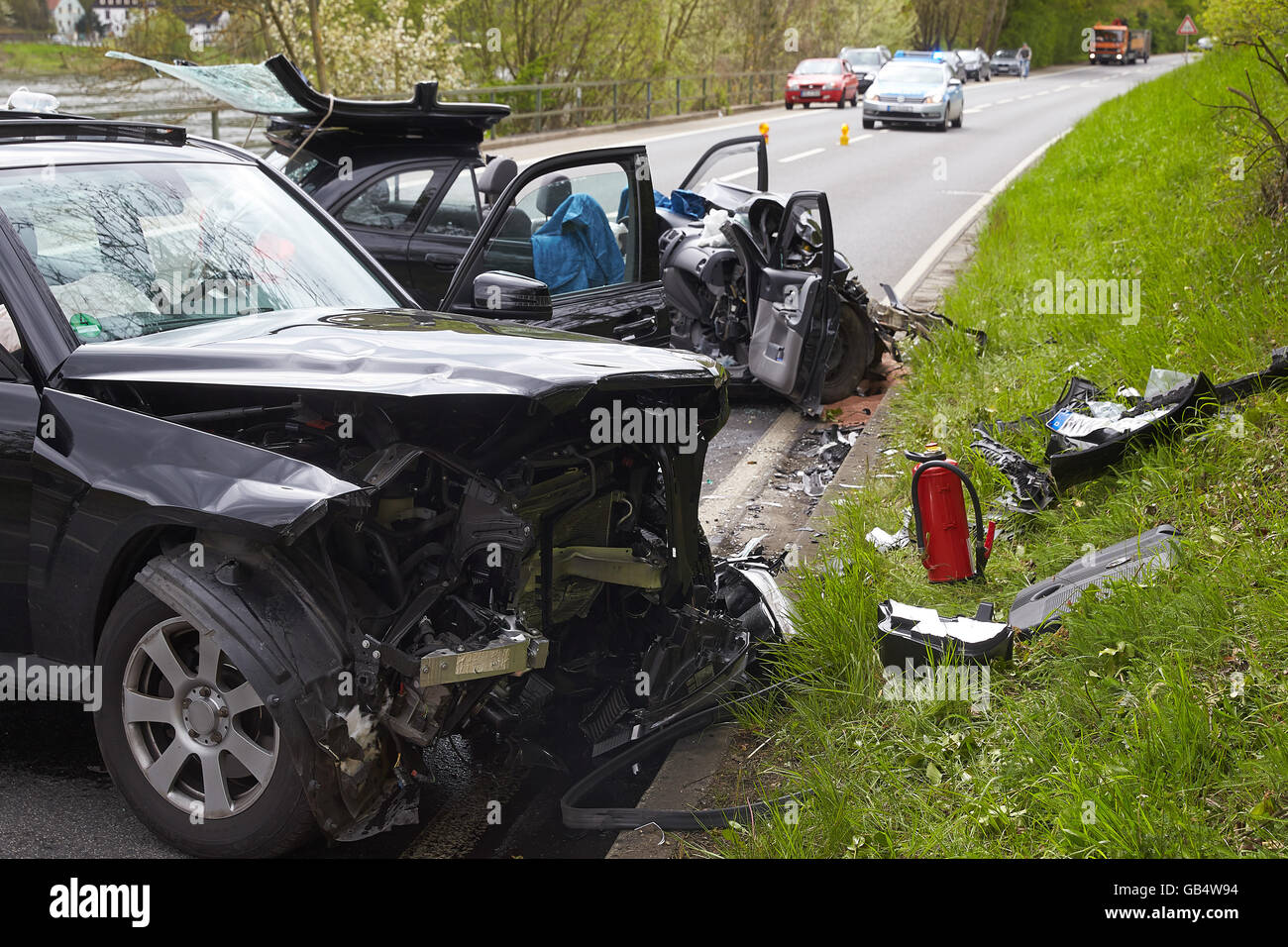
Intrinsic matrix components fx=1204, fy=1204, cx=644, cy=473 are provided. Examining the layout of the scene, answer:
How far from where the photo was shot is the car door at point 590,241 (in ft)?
18.5

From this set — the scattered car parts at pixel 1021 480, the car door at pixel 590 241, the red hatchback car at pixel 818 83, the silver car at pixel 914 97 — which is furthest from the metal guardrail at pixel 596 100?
the scattered car parts at pixel 1021 480

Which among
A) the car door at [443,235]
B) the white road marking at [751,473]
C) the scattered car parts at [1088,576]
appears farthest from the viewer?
the car door at [443,235]

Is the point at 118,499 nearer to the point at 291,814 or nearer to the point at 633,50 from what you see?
the point at 291,814

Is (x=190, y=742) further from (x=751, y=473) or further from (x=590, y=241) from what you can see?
(x=751, y=473)

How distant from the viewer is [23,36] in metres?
20.5

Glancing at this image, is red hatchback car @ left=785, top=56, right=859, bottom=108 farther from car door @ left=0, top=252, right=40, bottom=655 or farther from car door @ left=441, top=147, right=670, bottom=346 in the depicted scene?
car door @ left=0, top=252, right=40, bottom=655

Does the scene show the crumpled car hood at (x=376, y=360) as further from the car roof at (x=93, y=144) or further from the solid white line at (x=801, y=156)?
the solid white line at (x=801, y=156)

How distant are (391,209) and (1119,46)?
75.3m

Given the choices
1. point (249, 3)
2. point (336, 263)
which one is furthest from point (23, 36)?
point (336, 263)

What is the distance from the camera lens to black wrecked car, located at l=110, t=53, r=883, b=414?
19.1 ft

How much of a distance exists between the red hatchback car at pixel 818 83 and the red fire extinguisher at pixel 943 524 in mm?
35449

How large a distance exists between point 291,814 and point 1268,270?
6.27 meters

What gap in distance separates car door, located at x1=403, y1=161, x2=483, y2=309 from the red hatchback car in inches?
1280

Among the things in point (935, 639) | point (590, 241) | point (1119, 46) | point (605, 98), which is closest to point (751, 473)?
point (590, 241)
